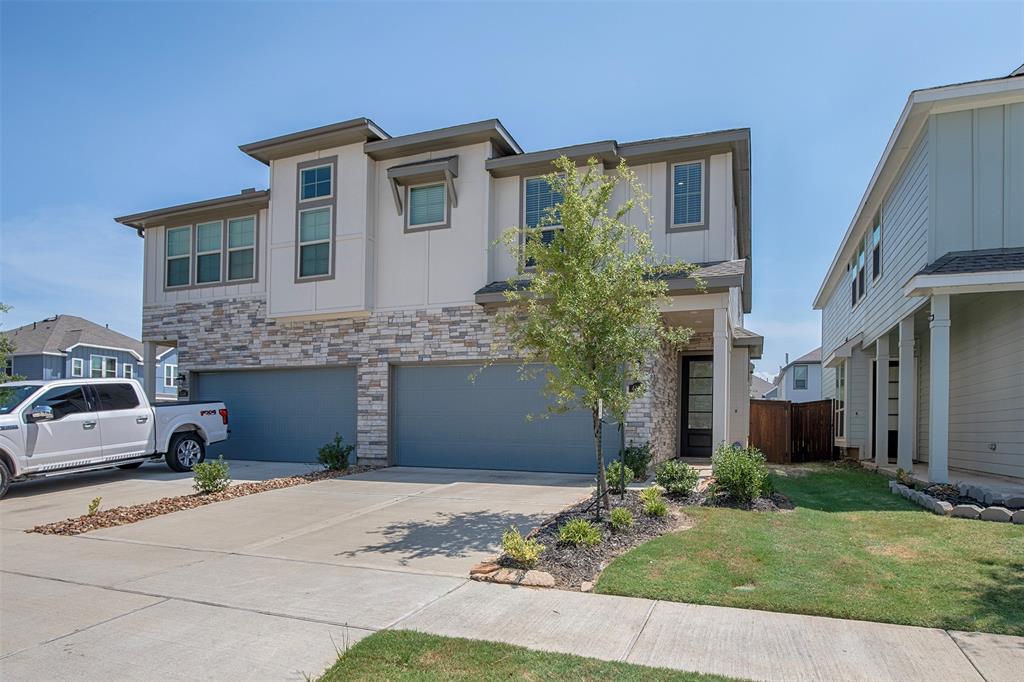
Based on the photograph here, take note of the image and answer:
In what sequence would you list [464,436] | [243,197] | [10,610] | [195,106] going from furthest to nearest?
[243,197] → [464,436] → [195,106] → [10,610]

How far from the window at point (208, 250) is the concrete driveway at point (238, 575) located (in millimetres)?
7024

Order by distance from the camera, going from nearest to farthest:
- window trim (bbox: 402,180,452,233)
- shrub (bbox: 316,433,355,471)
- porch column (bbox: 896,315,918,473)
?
porch column (bbox: 896,315,918,473)
shrub (bbox: 316,433,355,471)
window trim (bbox: 402,180,452,233)

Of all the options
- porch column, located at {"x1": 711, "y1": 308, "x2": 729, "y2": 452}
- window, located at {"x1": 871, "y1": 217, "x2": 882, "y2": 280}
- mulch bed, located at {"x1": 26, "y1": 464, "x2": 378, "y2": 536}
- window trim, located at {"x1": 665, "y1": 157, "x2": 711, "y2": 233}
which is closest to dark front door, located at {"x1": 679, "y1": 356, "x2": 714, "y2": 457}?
window, located at {"x1": 871, "y1": 217, "x2": 882, "y2": 280}

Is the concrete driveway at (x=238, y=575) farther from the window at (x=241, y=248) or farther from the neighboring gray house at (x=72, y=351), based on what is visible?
the neighboring gray house at (x=72, y=351)

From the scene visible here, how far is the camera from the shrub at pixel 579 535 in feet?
21.8

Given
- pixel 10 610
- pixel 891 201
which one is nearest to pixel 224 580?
pixel 10 610

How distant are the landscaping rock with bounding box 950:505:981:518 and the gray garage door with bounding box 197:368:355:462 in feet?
36.7

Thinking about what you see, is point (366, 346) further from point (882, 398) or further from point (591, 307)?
point (882, 398)

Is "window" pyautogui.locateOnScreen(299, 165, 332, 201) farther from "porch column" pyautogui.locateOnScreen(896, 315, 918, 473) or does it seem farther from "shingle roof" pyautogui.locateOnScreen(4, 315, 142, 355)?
"shingle roof" pyautogui.locateOnScreen(4, 315, 142, 355)

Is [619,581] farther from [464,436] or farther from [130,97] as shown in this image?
[130,97]

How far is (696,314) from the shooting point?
12.9 metres

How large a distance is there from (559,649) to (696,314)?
31.0ft

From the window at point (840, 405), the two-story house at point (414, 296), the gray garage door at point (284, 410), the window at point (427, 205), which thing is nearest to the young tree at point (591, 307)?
the two-story house at point (414, 296)

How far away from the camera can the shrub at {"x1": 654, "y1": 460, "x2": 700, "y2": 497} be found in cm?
954
